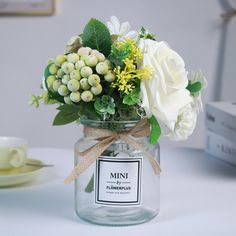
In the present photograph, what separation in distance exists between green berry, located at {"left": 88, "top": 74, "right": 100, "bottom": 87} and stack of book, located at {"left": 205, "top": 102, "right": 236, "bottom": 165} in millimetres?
686

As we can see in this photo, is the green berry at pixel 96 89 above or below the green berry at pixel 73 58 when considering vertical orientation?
below

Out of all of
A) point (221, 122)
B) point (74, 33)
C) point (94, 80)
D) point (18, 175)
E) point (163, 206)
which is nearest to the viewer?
point (94, 80)

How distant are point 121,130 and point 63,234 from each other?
181 millimetres

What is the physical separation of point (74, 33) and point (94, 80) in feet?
5.98

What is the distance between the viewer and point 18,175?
3.70ft

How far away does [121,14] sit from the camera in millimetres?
2561

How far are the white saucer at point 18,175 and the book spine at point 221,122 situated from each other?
0.50 m

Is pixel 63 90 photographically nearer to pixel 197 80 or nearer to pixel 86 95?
pixel 86 95

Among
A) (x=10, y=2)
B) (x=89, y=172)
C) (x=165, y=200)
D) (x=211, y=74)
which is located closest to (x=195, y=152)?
(x=165, y=200)

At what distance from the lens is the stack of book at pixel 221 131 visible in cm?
143

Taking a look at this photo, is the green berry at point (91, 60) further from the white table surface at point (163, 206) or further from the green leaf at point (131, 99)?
the white table surface at point (163, 206)

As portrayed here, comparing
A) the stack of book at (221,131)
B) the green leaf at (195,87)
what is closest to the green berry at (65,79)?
the green leaf at (195,87)

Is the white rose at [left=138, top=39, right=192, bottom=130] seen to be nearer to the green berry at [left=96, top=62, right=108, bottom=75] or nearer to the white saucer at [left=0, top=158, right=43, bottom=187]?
the green berry at [left=96, top=62, right=108, bottom=75]

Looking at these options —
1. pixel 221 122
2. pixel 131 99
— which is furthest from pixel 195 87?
pixel 221 122
